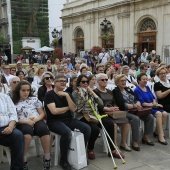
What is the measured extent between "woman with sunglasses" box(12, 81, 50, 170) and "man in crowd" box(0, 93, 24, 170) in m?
0.16

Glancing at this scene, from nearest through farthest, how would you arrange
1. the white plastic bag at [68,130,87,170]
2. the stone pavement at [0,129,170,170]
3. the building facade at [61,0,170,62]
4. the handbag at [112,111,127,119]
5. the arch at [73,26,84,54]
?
the white plastic bag at [68,130,87,170] → the stone pavement at [0,129,170,170] → the handbag at [112,111,127,119] → the building facade at [61,0,170,62] → the arch at [73,26,84,54]

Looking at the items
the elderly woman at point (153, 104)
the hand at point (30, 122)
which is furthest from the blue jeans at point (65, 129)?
the elderly woman at point (153, 104)

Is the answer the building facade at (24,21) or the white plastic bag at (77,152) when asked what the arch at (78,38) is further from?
the white plastic bag at (77,152)

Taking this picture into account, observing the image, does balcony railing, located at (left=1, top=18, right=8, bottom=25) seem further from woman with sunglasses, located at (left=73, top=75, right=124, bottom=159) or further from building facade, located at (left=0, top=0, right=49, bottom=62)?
woman with sunglasses, located at (left=73, top=75, right=124, bottom=159)

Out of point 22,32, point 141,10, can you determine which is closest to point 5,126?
point 141,10

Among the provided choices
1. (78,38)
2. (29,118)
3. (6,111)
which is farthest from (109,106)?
(78,38)

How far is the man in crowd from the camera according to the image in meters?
3.72

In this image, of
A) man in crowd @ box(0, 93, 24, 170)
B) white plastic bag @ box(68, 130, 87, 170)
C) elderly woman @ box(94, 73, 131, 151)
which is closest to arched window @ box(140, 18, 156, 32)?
elderly woman @ box(94, 73, 131, 151)

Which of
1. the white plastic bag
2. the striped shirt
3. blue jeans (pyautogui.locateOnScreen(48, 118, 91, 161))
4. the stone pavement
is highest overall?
Result: the striped shirt

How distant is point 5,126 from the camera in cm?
395

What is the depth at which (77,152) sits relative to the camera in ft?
13.3

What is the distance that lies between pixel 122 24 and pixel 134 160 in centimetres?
2106

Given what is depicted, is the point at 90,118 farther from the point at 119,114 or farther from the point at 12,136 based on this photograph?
the point at 12,136

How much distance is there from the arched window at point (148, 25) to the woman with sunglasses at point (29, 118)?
64.3 ft
